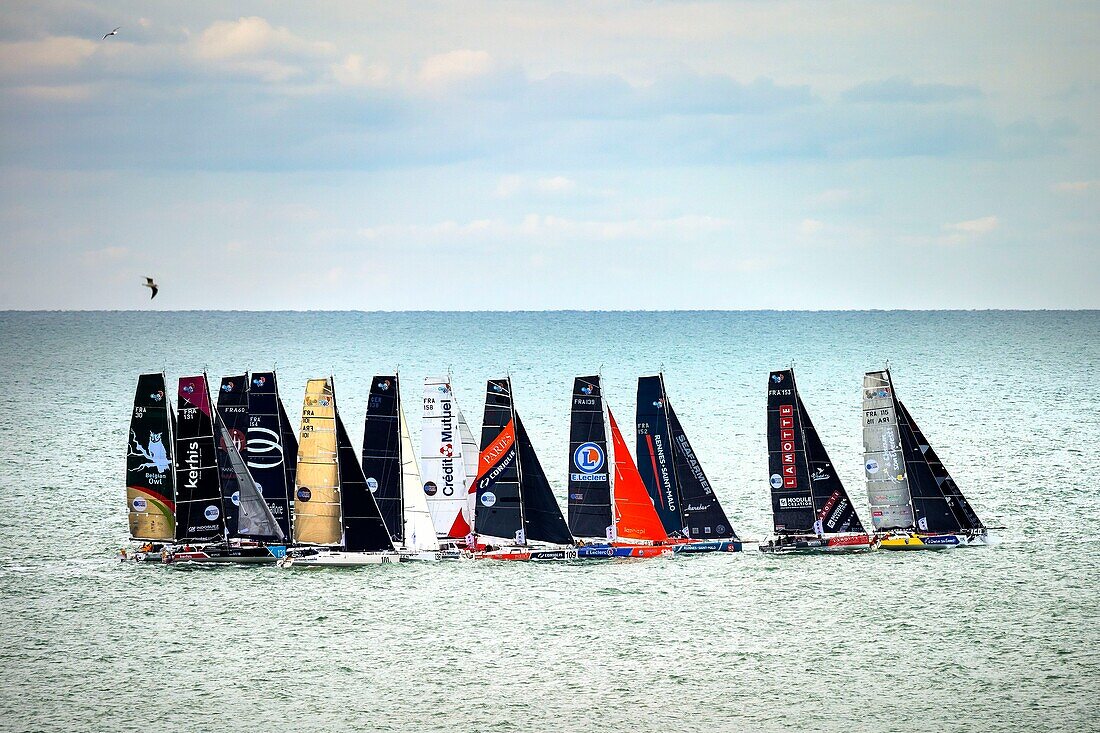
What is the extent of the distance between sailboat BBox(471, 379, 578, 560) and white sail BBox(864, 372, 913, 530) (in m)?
12.1

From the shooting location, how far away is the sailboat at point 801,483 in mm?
56375

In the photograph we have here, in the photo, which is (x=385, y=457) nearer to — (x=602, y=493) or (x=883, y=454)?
(x=602, y=493)

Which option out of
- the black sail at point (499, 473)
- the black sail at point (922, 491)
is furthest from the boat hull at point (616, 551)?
the black sail at point (922, 491)

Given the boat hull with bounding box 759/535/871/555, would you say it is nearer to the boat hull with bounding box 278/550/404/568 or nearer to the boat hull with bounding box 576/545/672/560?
the boat hull with bounding box 576/545/672/560

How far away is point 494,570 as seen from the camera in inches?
2216

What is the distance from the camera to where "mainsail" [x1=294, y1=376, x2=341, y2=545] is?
55375mm

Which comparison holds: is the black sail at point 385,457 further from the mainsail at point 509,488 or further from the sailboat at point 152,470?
the sailboat at point 152,470

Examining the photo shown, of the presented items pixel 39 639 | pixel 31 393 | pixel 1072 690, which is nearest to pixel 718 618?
pixel 1072 690

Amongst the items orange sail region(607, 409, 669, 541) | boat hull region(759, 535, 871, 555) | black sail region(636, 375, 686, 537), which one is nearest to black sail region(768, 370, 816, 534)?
boat hull region(759, 535, 871, 555)

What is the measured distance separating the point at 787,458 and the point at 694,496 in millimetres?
3913

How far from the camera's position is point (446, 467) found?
2213 inches

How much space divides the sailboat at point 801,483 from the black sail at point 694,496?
2222 millimetres

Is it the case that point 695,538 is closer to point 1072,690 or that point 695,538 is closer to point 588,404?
point 588,404

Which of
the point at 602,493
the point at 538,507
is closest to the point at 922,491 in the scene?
the point at 602,493
